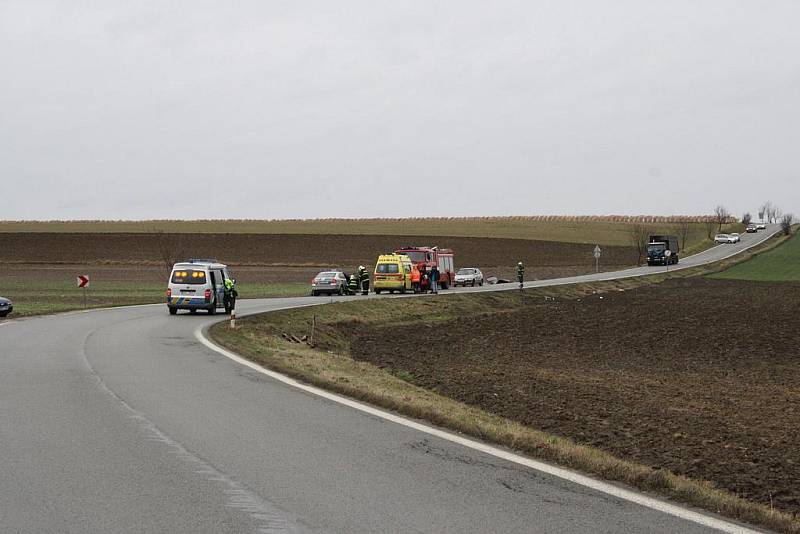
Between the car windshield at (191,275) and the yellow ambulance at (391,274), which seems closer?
the car windshield at (191,275)

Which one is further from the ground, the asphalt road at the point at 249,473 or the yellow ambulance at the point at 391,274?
the asphalt road at the point at 249,473

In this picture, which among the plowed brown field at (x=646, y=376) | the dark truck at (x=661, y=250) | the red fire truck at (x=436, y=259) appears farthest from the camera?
the dark truck at (x=661, y=250)

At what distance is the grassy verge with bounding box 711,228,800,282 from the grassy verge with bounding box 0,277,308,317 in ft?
101

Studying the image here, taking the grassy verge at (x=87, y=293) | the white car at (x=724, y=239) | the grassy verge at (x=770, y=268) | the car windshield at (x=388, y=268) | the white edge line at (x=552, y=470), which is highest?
the white edge line at (x=552, y=470)

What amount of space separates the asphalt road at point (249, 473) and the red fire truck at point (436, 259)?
4149 centimetres

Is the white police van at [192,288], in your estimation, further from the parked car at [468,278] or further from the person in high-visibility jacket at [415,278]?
the parked car at [468,278]

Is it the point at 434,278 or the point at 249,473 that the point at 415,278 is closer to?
the point at 434,278

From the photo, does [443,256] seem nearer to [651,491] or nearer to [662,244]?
[662,244]

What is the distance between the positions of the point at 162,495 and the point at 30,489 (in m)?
1.07

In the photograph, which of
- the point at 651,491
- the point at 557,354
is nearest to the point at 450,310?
the point at 557,354

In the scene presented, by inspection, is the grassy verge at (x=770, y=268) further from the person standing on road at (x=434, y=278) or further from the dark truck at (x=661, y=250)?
the person standing on road at (x=434, y=278)

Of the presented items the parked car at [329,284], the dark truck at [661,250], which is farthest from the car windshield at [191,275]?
the dark truck at [661,250]

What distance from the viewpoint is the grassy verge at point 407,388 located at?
7.77 m

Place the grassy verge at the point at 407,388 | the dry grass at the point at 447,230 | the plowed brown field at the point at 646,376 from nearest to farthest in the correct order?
the grassy verge at the point at 407,388 < the plowed brown field at the point at 646,376 < the dry grass at the point at 447,230
